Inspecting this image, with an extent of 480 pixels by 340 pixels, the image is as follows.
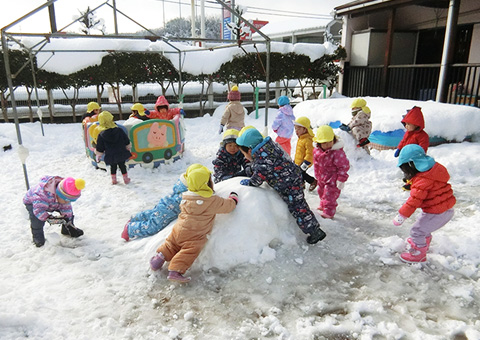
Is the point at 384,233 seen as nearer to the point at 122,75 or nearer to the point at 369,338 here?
the point at 369,338

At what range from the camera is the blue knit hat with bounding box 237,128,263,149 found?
3971 mm

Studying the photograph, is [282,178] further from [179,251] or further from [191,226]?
[179,251]

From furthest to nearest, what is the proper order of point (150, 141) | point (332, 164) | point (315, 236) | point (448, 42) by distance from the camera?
point (448, 42), point (150, 141), point (332, 164), point (315, 236)

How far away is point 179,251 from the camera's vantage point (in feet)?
11.6

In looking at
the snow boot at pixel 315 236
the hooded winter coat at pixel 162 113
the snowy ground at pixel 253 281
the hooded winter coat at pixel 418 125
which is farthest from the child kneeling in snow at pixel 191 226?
the hooded winter coat at pixel 162 113

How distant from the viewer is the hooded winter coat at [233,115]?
7865 millimetres

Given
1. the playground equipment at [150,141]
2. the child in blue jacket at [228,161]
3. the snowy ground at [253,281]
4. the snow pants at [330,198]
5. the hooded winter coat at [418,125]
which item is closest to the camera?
the snowy ground at [253,281]

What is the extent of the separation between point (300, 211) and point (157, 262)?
159 centimetres

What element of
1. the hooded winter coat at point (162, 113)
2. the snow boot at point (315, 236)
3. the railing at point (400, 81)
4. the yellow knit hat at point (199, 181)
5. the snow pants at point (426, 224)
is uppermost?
the railing at point (400, 81)

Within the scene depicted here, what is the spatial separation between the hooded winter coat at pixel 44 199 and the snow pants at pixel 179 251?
1515 mm

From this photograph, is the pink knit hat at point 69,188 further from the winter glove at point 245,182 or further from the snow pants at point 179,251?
the winter glove at point 245,182

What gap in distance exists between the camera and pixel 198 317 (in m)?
2.95

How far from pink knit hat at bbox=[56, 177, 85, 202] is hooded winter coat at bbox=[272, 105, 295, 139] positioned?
3838 millimetres

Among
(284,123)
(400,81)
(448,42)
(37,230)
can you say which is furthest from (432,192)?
(400,81)
